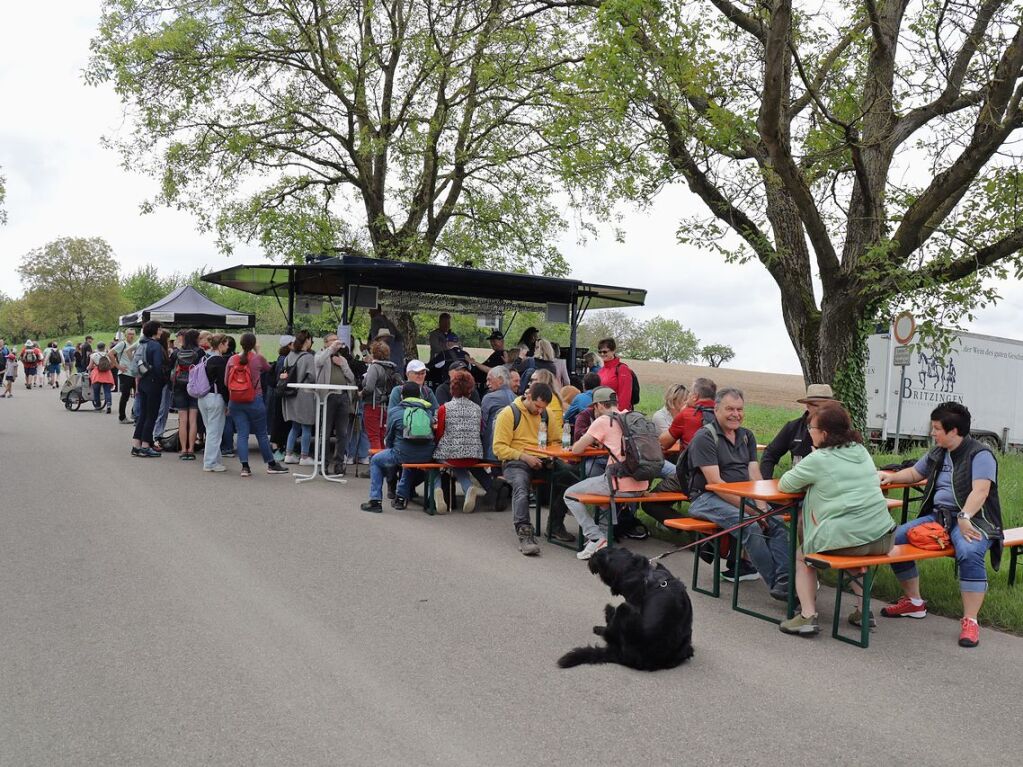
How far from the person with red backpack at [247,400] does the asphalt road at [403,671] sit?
3687 mm

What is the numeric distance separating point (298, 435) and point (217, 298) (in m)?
76.9

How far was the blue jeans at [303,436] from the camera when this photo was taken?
43.2 ft

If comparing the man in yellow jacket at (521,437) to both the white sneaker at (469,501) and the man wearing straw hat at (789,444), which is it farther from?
the man wearing straw hat at (789,444)

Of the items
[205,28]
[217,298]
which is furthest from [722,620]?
[217,298]

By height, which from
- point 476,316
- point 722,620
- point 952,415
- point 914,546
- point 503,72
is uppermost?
point 503,72

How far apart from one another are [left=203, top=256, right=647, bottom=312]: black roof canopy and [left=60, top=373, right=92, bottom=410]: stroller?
8.34 metres

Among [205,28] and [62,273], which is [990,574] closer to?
[205,28]

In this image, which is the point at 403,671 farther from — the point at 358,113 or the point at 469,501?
the point at 358,113

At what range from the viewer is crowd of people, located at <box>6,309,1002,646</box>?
19.5 feet

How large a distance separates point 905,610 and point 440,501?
16.6ft

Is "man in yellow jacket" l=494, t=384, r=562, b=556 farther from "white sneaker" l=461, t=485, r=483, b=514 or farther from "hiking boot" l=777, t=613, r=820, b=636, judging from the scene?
"hiking boot" l=777, t=613, r=820, b=636

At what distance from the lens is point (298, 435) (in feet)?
46.4

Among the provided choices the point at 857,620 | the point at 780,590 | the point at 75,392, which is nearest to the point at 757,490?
the point at 780,590

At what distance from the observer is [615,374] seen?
12.4m
